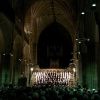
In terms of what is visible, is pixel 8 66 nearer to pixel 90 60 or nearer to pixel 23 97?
pixel 90 60

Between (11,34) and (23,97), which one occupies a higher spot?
(11,34)

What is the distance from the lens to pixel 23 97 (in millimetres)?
15875

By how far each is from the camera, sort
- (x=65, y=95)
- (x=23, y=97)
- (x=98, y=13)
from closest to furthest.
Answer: (x=23, y=97)
(x=65, y=95)
(x=98, y=13)

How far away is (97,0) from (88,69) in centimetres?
1959

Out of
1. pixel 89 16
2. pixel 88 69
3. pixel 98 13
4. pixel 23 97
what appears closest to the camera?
pixel 23 97

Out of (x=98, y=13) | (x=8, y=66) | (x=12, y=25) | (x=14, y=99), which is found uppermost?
(x=12, y=25)

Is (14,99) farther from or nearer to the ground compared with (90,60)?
nearer to the ground

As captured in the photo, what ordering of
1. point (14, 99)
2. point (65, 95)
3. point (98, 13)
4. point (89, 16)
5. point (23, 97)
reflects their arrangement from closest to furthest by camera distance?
point (23, 97) → point (14, 99) → point (65, 95) → point (98, 13) → point (89, 16)

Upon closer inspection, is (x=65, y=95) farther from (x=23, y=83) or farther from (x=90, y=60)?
(x=23, y=83)

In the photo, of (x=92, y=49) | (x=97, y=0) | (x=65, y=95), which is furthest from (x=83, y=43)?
(x=65, y=95)

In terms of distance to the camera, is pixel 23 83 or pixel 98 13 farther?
pixel 23 83

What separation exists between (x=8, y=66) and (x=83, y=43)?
39.8ft

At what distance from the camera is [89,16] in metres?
37.2

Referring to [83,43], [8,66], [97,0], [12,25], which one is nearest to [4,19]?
[12,25]
